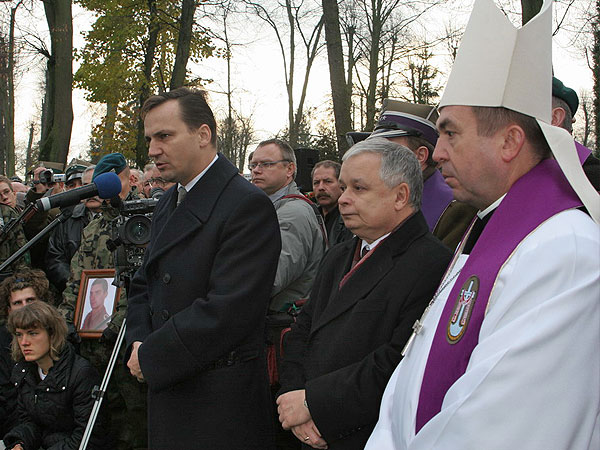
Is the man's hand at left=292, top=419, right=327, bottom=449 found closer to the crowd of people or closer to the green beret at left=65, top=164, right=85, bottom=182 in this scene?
the crowd of people

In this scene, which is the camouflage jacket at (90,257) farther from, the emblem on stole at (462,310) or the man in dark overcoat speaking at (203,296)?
the emblem on stole at (462,310)

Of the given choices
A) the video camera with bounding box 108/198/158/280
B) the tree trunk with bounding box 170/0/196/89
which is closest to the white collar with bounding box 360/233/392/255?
the video camera with bounding box 108/198/158/280

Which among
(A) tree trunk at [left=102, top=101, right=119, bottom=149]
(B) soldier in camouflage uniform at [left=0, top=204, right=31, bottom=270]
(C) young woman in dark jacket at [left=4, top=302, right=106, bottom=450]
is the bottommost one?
(C) young woman in dark jacket at [left=4, top=302, right=106, bottom=450]

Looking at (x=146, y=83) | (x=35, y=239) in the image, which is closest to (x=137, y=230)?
(x=35, y=239)

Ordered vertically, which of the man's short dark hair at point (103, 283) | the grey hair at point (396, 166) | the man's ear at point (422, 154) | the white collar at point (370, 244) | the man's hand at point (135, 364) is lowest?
the man's hand at point (135, 364)

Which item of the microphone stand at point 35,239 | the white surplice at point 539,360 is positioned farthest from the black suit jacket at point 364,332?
the microphone stand at point 35,239

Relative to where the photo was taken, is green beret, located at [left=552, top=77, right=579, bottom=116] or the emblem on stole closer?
the emblem on stole

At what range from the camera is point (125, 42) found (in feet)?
49.1

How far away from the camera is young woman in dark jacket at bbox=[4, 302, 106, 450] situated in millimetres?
3895

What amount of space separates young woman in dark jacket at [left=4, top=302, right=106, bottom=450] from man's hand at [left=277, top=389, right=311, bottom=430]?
6.81 feet

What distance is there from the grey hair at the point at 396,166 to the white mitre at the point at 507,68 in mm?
697

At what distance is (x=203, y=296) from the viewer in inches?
102

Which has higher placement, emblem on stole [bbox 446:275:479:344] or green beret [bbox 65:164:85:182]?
green beret [bbox 65:164:85:182]

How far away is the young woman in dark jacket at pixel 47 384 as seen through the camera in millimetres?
3895
